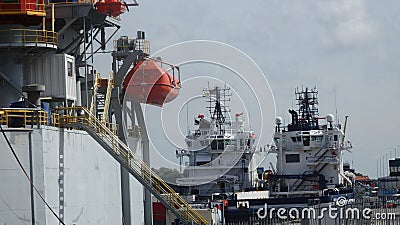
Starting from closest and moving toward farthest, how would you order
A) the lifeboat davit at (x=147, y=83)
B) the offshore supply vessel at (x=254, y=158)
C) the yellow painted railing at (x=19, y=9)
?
the yellow painted railing at (x=19, y=9) < the lifeboat davit at (x=147, y=83) < the offshore supply vessel at (x=254, y=158)

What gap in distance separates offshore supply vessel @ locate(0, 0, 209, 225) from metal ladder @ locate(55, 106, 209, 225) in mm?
47

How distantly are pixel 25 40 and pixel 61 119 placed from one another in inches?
130

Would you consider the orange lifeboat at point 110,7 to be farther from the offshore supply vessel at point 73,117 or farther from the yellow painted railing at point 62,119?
the yellow painted railing at point 62,119

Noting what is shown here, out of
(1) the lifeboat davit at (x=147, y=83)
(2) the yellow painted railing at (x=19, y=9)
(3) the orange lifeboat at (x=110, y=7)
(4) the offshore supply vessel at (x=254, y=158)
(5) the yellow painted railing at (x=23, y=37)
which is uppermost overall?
(3) the orange lifeboat at (x=110, y=7)

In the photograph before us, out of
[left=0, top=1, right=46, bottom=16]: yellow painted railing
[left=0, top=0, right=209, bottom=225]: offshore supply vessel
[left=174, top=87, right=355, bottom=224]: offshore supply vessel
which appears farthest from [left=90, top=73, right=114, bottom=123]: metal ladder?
[left=174, top=87, right=355, bottom=224]: offshore supply vessel

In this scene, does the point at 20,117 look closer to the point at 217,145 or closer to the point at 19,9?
the point at 19,9

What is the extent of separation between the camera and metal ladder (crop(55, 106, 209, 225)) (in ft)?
104

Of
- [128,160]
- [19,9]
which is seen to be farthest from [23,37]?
[128,160]

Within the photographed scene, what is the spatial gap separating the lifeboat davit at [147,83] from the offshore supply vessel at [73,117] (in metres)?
0.05

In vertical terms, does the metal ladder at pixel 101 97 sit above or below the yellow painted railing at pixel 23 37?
below

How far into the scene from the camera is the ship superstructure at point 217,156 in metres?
61.5

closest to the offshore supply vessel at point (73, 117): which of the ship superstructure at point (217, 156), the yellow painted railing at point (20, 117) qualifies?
the yellow painted railing at point (20, 117)

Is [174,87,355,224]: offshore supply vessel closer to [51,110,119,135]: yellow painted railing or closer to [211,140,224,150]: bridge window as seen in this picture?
[211,140,224,150]: bridge window

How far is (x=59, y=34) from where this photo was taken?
36.3 m
